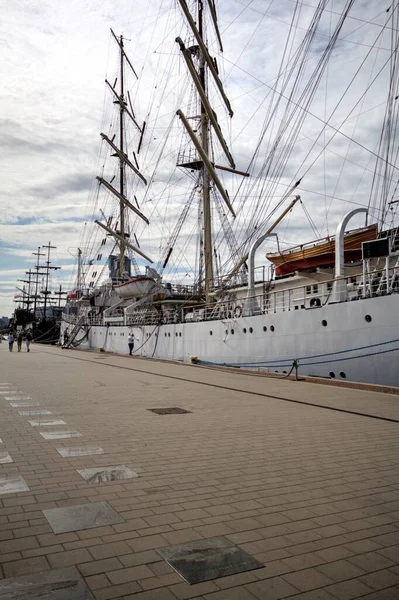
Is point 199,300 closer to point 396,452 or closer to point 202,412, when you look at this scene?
point 202,412

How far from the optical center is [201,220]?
3441 cm

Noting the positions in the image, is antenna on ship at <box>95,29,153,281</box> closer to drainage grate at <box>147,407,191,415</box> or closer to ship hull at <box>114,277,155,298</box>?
ship hull at <box>114,277,155,298</box>

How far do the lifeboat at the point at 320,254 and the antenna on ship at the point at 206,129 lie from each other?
6699mm

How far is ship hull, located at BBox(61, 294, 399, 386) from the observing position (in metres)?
13.8

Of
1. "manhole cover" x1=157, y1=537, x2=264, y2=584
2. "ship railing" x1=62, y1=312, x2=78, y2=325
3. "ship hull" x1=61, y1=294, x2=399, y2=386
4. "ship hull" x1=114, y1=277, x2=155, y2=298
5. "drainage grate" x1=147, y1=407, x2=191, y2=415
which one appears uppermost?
"ship hull" x1=114, y1=277, x2=155, y2=298

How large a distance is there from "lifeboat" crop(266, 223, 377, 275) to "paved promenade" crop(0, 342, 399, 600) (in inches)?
510

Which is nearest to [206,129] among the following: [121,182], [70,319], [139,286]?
[139,286]

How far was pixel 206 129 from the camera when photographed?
3434 cm

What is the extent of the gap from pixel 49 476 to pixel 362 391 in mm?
8745

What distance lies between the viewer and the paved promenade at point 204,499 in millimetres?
2994

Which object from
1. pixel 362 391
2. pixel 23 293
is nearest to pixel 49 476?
pixel 362 391

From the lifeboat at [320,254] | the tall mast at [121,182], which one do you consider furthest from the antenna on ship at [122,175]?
the lifeboat at [320,254]

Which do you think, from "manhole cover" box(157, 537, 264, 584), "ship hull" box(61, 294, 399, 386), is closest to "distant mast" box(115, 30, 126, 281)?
"ship hull" box(61, 294, 399, 386)

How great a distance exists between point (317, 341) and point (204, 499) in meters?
12.4
